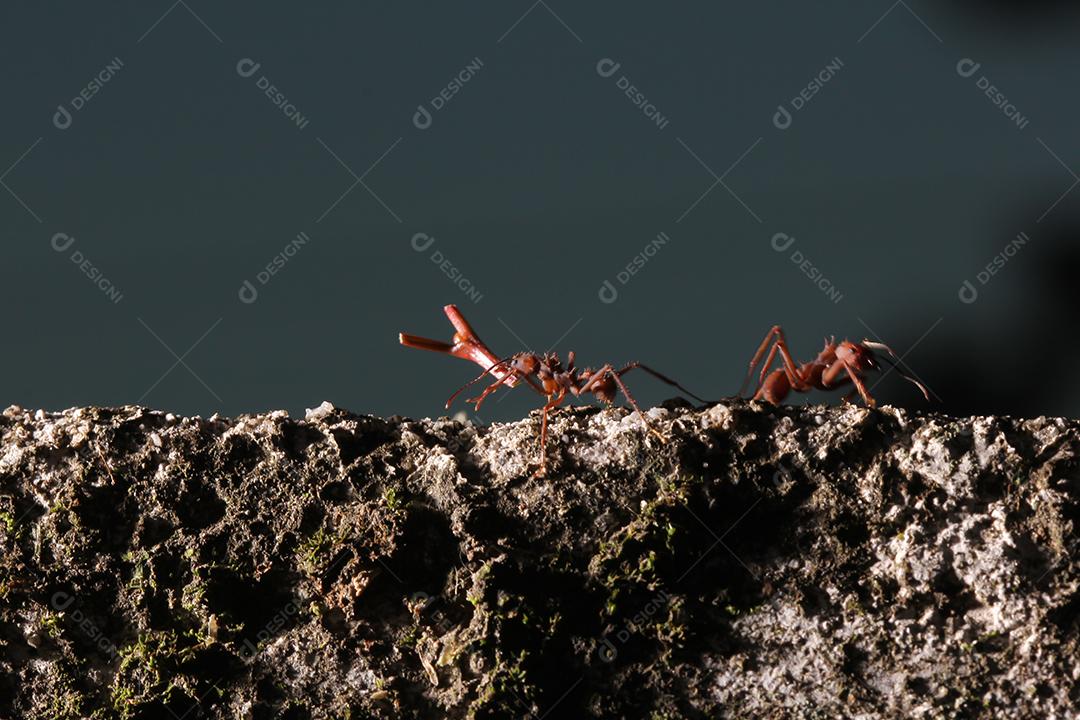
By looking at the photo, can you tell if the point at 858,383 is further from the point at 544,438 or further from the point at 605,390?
the point at 544,438

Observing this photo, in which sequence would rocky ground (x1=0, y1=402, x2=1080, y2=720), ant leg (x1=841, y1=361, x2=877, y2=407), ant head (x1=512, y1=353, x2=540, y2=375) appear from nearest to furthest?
rocky ground (x1=0, y1=402, x2=1080, y2=720), ant leg (x1=841, y1=361, x2=877, y2=407), ant head (x1=512, y1=353, x2=540, y2=375)

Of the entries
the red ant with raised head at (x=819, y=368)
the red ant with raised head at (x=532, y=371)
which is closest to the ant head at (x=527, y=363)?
the red ant with raised head at (x=532, y=371)

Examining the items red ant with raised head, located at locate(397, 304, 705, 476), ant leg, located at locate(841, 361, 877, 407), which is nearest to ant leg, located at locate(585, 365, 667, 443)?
red ant with raised head, located at locate(397, 304, 705, 476)

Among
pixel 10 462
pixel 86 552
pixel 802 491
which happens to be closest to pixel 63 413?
pixel 10 462

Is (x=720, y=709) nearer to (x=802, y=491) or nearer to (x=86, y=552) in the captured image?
(x=802, y=491)

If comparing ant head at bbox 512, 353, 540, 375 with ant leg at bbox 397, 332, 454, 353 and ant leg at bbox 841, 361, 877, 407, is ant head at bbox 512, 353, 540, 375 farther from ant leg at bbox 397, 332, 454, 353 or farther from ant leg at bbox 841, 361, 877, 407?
ant leg at bbox 841, 361, 877, 407
